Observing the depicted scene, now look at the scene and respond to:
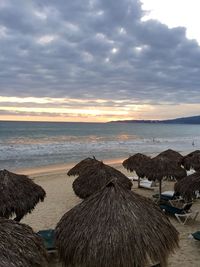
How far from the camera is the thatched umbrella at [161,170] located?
42.8 feet

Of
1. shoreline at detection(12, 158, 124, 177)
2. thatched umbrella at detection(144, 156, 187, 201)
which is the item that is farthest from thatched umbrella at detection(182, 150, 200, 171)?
shoreline at detection(12, 158, 124, 177)

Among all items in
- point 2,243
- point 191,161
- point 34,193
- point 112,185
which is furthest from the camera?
point 191,161

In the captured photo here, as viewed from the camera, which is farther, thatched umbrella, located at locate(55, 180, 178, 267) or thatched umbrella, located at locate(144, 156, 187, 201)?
thatched umbrella, located at locate(144, 156, 187, 201)

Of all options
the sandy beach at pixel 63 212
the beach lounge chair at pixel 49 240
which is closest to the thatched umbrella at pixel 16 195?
the beach lounge chair at pixel 49 240

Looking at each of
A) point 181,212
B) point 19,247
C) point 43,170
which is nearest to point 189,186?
point 181,212

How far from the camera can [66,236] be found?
6051 millimetres

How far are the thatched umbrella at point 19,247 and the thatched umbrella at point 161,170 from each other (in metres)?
8.35

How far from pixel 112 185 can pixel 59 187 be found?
39.7 feet

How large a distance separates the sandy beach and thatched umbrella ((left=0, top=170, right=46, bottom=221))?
1.47m

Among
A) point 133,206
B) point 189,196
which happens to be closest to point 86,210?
point 133,206

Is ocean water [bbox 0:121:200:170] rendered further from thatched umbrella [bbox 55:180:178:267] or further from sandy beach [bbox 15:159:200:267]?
thatched umbrella [bbox 55:180:178:267]

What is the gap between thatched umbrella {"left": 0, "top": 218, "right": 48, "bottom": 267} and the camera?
4.64 metres

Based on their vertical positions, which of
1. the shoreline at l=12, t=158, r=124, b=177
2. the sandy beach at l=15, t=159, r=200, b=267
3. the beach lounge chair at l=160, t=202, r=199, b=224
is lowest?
the shoreline at l=12, t=158, r=124, b=177

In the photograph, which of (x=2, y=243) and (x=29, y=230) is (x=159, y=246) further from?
(x=2, y=243)
